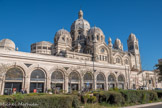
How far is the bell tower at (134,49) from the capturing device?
71475 millimetres

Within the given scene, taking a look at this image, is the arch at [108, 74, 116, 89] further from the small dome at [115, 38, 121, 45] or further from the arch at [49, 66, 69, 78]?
the small dome at [115, 38, 121, 45]

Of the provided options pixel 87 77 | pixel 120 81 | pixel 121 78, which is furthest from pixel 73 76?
pixel 121 78

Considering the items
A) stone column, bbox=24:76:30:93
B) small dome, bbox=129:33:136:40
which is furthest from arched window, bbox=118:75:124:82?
small dome, bbox=129:33:136:40

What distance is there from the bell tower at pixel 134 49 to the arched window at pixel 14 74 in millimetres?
58116

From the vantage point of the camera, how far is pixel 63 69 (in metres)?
31.7

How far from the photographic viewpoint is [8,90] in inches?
995

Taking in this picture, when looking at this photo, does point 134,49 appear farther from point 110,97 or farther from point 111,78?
point 110,97

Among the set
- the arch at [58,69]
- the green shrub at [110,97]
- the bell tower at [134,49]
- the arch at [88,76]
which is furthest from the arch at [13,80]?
the bell tower at [134,49]

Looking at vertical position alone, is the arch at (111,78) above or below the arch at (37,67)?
below

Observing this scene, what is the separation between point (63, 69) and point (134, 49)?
5500 cm

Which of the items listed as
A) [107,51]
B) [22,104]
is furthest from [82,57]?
[22,104]

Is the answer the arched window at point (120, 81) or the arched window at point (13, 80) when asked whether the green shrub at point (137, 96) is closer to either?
the arched window at point (13, 80)

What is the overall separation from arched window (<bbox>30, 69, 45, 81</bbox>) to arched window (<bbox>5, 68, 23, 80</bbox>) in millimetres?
2296

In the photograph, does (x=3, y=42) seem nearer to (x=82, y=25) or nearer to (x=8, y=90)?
(x=8, y=90)
